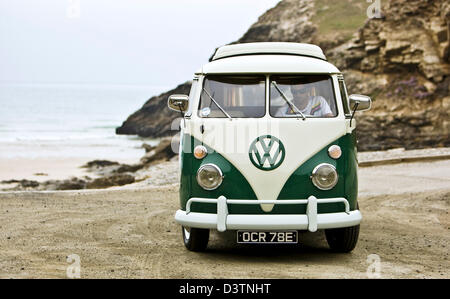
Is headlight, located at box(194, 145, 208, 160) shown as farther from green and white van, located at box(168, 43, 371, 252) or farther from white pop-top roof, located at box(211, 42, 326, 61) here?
white pop-top roof, located at box(211, 42, 326, 61)

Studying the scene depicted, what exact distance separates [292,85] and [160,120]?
5313cm

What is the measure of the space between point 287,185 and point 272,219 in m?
0.41

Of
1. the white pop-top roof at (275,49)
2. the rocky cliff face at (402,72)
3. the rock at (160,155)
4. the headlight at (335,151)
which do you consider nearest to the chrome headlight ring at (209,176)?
the headlight at (335,151)

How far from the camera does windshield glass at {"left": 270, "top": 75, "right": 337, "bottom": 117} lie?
759cm

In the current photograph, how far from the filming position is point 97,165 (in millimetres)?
30312

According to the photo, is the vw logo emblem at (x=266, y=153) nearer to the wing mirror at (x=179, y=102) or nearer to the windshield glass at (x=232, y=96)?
the windshield glass at (x=232, y=96)

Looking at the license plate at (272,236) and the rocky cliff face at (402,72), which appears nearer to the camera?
the license plate at (272,236)

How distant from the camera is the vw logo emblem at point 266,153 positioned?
7156 millimetres

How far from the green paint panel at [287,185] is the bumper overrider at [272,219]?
0.19 feet

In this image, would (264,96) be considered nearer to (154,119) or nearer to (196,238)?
(196,238)

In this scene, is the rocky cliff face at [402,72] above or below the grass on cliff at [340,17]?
below

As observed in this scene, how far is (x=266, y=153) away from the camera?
717cm

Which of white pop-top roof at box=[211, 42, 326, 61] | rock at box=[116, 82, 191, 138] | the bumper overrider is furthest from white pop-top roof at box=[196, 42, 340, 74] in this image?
rock at box=[116, 82, 191, 138]

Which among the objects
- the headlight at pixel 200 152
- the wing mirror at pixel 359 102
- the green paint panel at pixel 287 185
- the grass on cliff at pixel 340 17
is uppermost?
the grass on cliff at pixel 340 17
